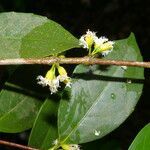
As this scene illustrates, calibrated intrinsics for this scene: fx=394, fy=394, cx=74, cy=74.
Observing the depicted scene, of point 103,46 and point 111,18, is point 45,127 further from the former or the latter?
point 111,18

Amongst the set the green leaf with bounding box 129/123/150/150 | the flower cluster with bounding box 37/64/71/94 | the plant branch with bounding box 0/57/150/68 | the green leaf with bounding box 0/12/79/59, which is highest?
the green leaf with bounding box 0/12/79/59

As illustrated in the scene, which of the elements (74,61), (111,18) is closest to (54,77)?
(74,61)

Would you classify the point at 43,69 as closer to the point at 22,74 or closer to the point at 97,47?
the point at 22,74

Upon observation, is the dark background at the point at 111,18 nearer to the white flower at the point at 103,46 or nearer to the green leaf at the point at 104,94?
the green leaf at the point at 104,94

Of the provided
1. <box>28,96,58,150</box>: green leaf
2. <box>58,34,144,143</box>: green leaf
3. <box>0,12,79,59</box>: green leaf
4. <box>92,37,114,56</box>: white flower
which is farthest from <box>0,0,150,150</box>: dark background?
<box>0,12,79,59</box>: green leaf

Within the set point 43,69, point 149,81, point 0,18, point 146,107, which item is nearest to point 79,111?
point 43,69

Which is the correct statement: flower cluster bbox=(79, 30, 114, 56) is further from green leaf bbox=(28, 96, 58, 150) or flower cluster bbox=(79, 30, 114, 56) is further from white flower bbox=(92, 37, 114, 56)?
green leaf bbox=(28, 96, 58, 150)
